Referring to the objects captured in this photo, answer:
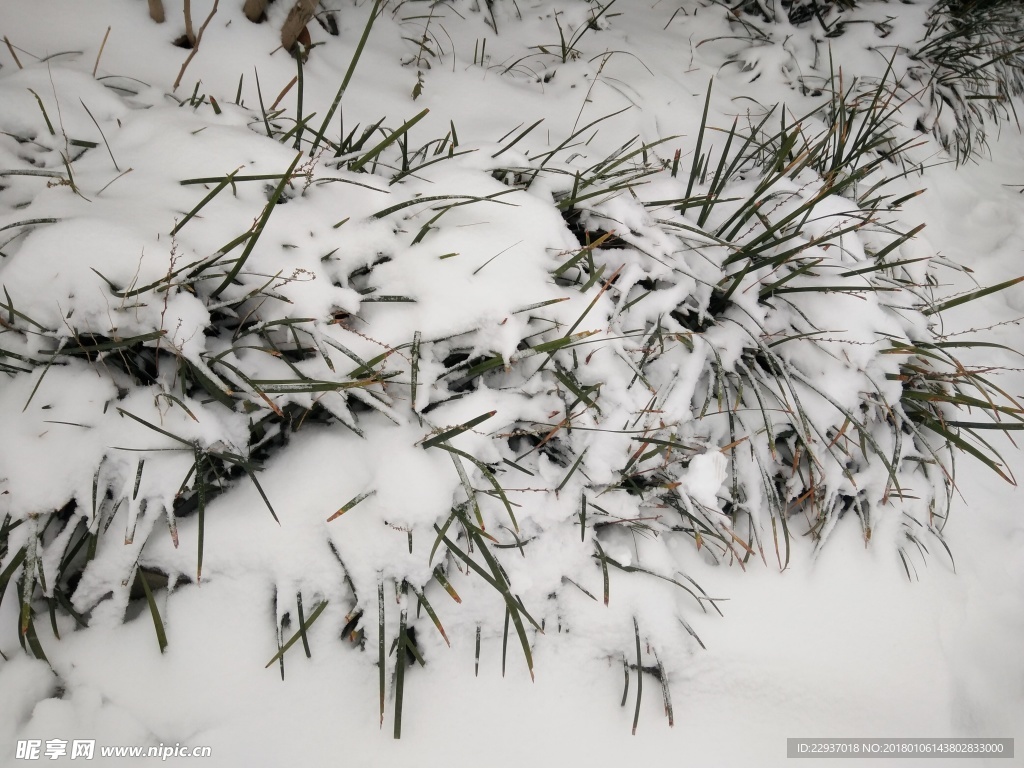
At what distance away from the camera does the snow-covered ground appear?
96cm

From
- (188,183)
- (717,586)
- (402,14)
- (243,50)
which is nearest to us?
(188,183)

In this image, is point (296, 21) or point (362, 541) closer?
point (362, 541)

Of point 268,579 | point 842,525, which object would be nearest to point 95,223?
point 268,579

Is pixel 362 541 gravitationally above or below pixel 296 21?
below

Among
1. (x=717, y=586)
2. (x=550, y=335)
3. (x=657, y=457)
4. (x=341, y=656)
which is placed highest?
(x=550, y=335)

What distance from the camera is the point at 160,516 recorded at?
1024 mm

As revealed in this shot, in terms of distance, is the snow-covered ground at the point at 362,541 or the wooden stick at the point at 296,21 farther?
the wooden stick at the point at 296,21

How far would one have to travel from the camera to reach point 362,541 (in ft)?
3.37

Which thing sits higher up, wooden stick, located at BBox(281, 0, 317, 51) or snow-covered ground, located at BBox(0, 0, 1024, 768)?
wooden stick, located at BBox(281, 0, 317, 51)

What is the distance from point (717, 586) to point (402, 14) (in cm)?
200

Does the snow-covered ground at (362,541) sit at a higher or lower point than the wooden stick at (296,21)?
lower

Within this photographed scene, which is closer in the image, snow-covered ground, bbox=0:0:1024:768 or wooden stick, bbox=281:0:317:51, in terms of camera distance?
snow-covered ground, bbox=0:0:1024:768

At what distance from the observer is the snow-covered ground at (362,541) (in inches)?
37.6

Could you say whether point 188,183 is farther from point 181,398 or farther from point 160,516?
point 160,516
